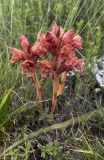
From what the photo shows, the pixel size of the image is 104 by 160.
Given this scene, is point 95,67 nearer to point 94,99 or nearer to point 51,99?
point 94,99

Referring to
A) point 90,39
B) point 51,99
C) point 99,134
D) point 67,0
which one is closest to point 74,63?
point 51,99

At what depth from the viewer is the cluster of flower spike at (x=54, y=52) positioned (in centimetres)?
176

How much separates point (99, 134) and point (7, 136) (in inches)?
16.9

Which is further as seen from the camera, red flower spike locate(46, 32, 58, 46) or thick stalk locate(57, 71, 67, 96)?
thick stalk locate(57, 71, 67, 96)

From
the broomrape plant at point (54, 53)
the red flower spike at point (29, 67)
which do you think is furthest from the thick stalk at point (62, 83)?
the red flower spike at point (29, 67)

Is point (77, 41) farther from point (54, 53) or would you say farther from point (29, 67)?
point (29, 67)

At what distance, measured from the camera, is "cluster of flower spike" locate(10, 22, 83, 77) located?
5.79ft

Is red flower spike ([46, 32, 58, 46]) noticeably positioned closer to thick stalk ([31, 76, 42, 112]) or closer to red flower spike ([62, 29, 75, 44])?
red flower spike ([62, 29, 75, 44])

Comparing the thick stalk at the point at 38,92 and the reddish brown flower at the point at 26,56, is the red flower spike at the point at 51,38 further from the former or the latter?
the thick stalk at the point at 38,92

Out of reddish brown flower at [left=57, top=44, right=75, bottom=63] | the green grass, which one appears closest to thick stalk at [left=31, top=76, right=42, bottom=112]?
the green grass

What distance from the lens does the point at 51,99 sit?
76.8 inches

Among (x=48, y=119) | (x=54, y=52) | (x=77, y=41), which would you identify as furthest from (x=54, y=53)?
(x=48, y=119)

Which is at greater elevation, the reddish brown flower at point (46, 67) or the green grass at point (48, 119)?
the reddish brown flower at point (46, 67)

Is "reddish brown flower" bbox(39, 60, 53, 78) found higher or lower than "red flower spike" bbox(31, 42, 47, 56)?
lower
